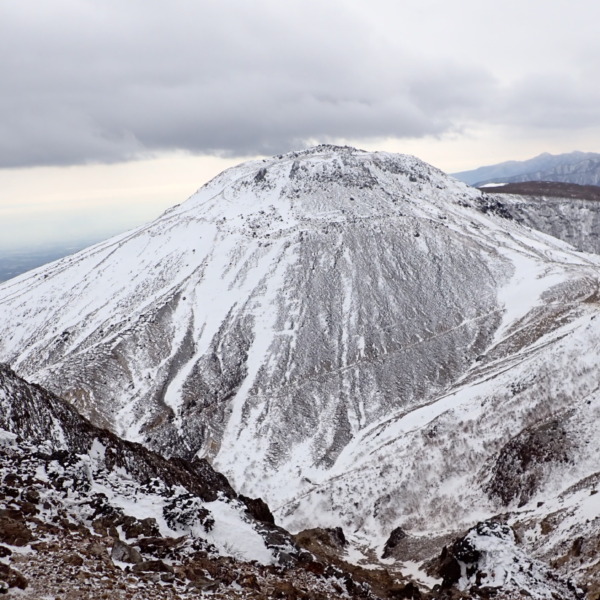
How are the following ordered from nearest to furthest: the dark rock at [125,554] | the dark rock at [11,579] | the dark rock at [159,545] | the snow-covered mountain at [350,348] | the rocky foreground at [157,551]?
1. the dark rock at [11,579]
2. the rocky foreground at [157,551]
3. the dark rock at [125,554]
4. the dark rock at [159,545]
5. the snow-covered mountain at [350,348]

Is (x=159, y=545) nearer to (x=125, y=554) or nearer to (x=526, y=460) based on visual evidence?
(x=125, y=554)

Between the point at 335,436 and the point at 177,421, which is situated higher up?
the point at 177,421

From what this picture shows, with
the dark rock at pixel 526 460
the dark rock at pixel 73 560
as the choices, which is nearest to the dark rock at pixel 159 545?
the dark rock at pixel 73 560

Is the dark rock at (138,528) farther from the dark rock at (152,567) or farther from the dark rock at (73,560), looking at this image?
the dark rock at (73,560)

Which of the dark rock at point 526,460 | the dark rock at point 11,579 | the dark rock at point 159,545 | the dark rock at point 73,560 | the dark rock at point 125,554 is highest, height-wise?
the dark rock at point 11,579

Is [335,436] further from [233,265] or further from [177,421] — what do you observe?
[233,265]

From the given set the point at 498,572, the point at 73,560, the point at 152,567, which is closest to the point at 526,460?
the point at 498,572

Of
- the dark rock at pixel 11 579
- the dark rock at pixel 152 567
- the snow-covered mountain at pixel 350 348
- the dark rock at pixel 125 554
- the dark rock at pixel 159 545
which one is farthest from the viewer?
the snow-covered mountain at pixel 350 348

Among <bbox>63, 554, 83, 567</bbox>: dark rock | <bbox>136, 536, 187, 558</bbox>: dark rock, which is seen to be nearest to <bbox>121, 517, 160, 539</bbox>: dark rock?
<bbox>136, 536, 187, 558</bbox>: dark rock

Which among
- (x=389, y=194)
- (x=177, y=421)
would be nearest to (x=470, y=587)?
(x=177, y=421)
